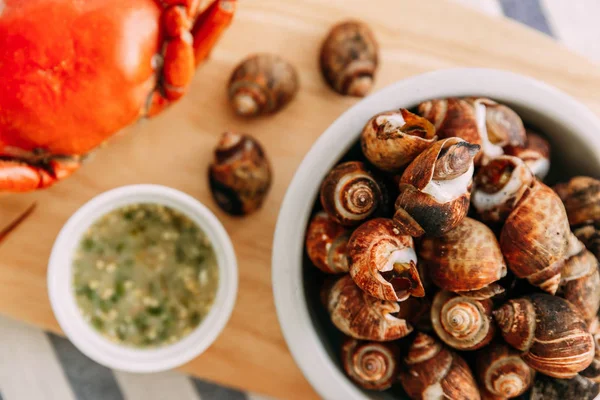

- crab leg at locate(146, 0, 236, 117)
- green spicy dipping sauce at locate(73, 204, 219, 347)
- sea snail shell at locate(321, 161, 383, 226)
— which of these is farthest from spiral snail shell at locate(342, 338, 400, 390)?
crab leg at locate(146, 0, 236, 117)

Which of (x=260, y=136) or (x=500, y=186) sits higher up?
(x=500, y=186)

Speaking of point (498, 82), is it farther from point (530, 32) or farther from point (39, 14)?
point (39, 14)

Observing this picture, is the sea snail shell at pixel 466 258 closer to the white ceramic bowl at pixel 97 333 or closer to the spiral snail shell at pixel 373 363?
the spiral snail shell at pixel 373 363

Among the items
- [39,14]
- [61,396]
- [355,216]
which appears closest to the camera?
[355,216]

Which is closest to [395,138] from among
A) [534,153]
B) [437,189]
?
[437,189]

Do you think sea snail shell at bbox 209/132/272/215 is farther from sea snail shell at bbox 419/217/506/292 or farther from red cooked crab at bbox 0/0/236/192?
sea snail shell at bbox 419/217/506/292

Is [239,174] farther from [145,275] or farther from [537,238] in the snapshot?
[537,238]

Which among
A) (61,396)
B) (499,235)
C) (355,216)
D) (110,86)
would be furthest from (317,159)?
(61,396)
